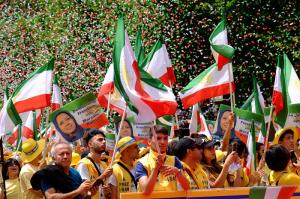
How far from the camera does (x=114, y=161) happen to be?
539 inches

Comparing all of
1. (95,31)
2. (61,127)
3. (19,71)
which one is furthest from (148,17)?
(61,127)

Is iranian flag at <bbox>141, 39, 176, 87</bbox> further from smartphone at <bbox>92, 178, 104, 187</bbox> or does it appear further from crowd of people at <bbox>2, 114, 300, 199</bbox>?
smartphone at <bbox>92, 178, 104, 187</bbox>

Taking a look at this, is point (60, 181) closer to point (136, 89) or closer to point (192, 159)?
point (136, 89)

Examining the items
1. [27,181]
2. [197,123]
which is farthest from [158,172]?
[197,123]

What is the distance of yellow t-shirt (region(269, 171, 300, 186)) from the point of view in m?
12.4

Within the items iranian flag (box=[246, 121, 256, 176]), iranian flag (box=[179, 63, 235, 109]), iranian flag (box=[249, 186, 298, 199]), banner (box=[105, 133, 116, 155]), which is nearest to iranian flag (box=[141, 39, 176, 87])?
iranian flag (box=[179, 63, 235, 109])

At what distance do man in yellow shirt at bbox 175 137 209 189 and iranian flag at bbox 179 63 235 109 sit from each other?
12.3 ft

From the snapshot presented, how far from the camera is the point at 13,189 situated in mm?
15750

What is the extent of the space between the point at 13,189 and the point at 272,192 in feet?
18.0

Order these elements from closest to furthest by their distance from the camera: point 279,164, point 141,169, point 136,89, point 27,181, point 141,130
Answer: point 279,164 → point 141,169 → point 136,89 → point 27,181 → point 141,130

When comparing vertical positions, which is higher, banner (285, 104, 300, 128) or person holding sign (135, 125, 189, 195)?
banner (285, 104, 300, 128)

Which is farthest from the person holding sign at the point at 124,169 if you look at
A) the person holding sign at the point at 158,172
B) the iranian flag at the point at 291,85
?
the iranian flag at the point at 291,85

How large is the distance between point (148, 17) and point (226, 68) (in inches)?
471

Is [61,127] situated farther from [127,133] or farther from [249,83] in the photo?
[249,83]
